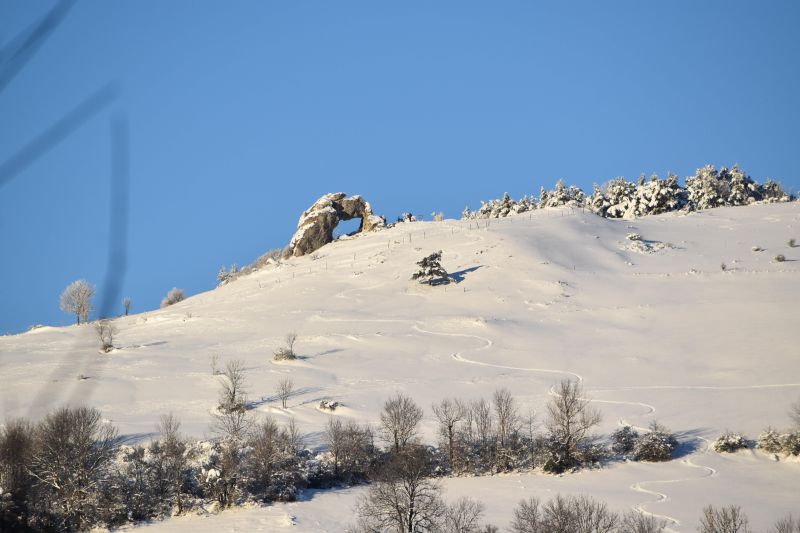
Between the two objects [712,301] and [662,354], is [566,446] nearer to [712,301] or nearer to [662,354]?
[662,354]

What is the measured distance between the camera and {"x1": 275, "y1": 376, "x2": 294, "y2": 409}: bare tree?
6091 cm

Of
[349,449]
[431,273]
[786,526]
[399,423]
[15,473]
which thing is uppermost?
[431,273]

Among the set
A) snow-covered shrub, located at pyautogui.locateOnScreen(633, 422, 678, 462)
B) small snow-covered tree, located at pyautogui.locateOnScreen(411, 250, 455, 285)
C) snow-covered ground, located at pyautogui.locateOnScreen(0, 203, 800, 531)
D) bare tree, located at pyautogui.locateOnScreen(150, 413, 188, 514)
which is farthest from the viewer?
small snow-covered tree, located at pyautogui.locateOnScreen(411, 250, 455, 285)

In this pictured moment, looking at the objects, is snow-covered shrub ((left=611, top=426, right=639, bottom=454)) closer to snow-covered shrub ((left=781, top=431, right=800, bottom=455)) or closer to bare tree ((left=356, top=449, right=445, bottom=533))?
snow-covered shrub ((left=781, top=431, right=800, bottom=455))

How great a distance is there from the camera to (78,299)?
329 feet

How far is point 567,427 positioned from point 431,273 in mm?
42520

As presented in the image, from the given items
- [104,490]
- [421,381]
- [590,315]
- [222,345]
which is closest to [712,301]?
[590,315]

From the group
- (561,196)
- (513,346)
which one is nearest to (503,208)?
(561,196)

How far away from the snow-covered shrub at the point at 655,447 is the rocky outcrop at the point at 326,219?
3029 inches

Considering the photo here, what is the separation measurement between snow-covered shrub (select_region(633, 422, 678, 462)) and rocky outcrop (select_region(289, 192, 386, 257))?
252 feet

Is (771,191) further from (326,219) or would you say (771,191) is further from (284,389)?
(284,389)

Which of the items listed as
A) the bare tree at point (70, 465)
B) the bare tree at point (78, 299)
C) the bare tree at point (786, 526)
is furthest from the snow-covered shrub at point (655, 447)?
the bare tree at point (78, 299)

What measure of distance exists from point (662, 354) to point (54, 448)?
5185 cm

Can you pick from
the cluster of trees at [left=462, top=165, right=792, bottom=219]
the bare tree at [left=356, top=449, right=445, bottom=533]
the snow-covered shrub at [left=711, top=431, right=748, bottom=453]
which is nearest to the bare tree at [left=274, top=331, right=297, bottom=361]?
the bare tree at [left=356, top=449, right=445, bottom=533]
